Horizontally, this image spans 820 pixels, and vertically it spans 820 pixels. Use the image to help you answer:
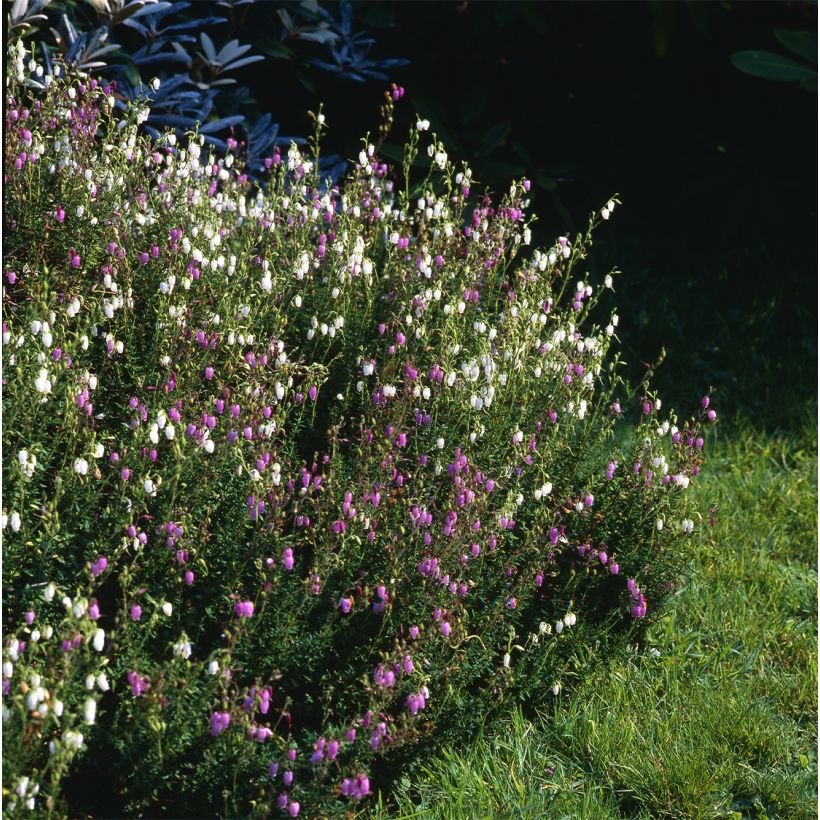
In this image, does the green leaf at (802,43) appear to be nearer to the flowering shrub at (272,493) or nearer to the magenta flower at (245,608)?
the flowering shrub at (272,493)

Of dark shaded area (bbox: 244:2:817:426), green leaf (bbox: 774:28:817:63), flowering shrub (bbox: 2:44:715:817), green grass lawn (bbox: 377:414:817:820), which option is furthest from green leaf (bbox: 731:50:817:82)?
green grass lawn (bbox: 377:414:817:820)

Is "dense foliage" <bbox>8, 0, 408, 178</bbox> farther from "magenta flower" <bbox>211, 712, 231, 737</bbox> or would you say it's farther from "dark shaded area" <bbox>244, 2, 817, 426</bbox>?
"magenta flower" <bbox>211, 712, 231, 737</bbox>

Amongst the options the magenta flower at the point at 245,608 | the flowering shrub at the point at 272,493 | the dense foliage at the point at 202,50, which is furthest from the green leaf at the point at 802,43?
the magenta flower at the point at 245,608

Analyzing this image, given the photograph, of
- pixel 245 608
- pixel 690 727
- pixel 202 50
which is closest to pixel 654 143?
pixel 202 50

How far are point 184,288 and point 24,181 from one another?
2.38 feet

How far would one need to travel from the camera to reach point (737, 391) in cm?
491

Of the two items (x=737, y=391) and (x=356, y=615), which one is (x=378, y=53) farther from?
(x=356, y=615)

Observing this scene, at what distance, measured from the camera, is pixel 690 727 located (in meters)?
3.03

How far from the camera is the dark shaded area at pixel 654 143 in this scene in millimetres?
5051

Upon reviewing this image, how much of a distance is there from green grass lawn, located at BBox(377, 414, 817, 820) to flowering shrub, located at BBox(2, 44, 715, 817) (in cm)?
15

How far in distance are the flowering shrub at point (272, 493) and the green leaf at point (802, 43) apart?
1.97 m

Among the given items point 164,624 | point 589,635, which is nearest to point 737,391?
point 589,635

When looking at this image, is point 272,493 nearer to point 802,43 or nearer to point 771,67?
point 771,67

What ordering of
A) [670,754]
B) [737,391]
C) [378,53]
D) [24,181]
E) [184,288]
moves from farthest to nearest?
[378,53] < [737,391] < [24,181] < [184,288] < [670,754]
